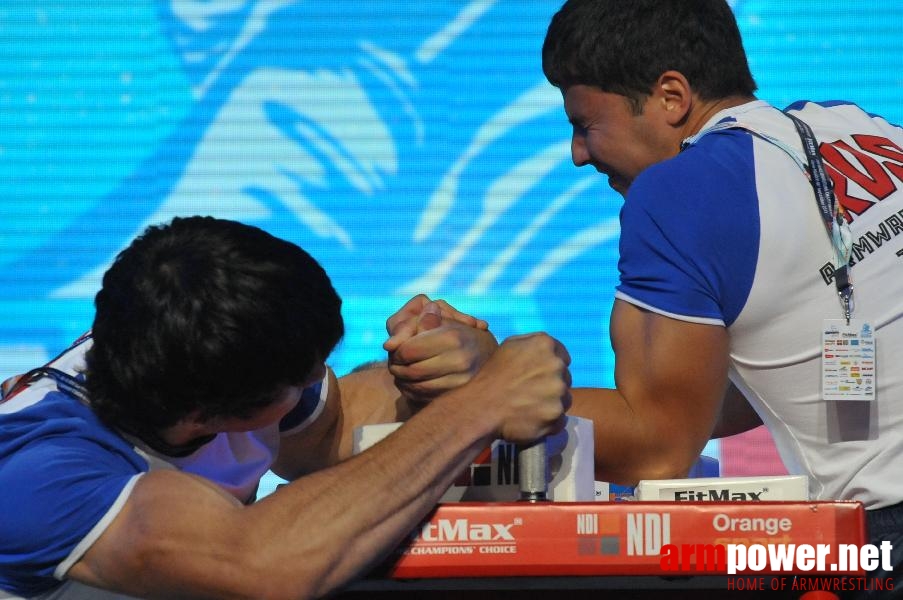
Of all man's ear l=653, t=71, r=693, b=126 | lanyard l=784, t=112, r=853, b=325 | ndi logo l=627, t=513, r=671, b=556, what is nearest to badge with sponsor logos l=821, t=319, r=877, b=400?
lanyard l=784, t=112, r=853, b=325

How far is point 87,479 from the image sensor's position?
134cm

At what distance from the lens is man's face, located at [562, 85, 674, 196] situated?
1.95 meters

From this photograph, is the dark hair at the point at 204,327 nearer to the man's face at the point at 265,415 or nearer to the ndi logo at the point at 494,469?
the man's face at the point at 265,415

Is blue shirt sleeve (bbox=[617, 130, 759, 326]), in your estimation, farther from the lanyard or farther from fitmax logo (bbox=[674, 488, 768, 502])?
fitmax logo (bbox=[674, 488, 768, 502])

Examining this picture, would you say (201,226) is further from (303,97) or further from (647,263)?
(303,97)

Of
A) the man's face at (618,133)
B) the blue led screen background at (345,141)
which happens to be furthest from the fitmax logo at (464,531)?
the blue led screen background at (345,141)

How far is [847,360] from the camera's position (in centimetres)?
154

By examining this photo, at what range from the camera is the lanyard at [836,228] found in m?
1.55

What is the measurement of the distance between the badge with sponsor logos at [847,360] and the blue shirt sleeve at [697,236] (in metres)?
0.13

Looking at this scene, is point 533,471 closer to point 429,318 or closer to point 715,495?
point 715,495

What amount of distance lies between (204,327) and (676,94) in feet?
3.02

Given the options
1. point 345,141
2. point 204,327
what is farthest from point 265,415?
point 345,141

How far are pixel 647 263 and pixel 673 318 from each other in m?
0.09

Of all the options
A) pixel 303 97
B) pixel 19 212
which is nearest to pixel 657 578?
pixel 303 97
